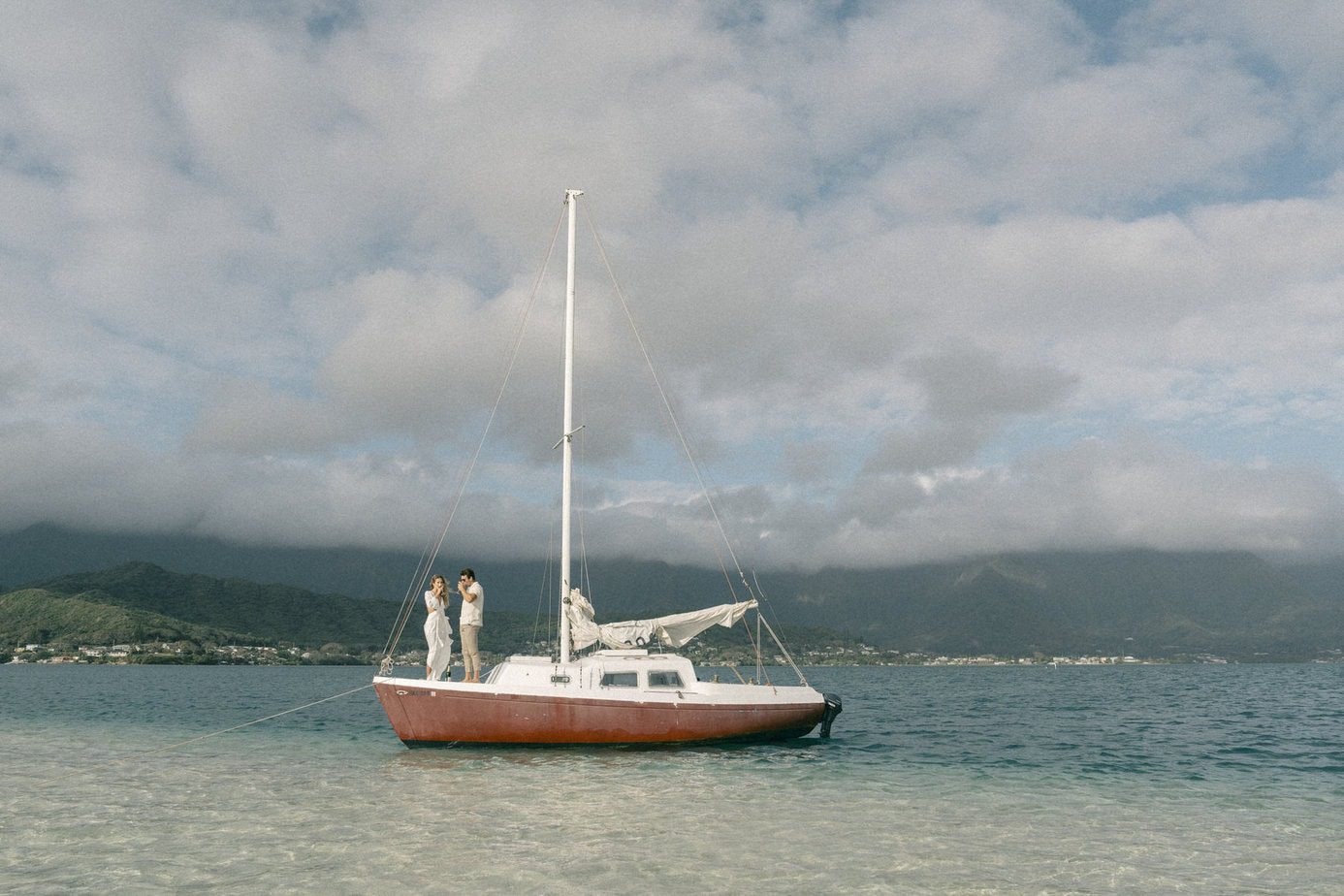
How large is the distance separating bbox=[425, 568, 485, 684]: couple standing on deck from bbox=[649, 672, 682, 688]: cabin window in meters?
5.25

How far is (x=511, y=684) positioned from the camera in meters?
26.6

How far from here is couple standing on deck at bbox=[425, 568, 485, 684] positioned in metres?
27.0

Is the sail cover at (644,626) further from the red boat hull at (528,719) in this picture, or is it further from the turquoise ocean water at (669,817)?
the turquoise ocean water at (669,817)

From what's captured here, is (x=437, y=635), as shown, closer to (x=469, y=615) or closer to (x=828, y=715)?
(x=469, y=615)

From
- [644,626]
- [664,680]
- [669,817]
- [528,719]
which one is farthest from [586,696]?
[669,817]

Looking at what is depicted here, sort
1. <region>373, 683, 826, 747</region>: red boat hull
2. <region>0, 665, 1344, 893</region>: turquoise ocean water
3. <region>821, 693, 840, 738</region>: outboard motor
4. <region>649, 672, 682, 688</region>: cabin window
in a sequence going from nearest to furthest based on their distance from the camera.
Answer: <region>0, 665, 1344, 893</region>: turquoise ocean water → <region>373, 683, 826, 747</region>: red boat hull → <region>649, 672, 682, 688</region>: cabin window → <region>821, 693, 840, 738</region>: outboard motor

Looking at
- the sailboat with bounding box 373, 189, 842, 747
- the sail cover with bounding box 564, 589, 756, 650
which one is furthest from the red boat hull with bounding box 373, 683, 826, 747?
the sail cover with bounding box 564, 589, 756, 650

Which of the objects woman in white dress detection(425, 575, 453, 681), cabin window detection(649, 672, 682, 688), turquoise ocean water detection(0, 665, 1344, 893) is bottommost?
turquoise ocean water detection(0, 665, 1344, 893)

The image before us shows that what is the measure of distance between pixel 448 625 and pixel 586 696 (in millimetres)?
4811

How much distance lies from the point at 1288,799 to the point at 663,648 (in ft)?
57.7

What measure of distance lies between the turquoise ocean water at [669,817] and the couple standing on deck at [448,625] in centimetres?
252

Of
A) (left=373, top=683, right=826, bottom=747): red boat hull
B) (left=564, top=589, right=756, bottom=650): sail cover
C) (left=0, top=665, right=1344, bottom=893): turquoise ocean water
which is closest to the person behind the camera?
(left=0, top=665, right=1344, bottom=893): turquoise ocean water

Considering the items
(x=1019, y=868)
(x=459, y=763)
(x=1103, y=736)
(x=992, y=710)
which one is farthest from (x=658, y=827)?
(x=992, y=710)

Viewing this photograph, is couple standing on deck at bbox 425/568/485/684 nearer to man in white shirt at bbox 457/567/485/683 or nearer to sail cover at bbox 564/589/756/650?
man in white shirt at bbox 457/567/485/683
